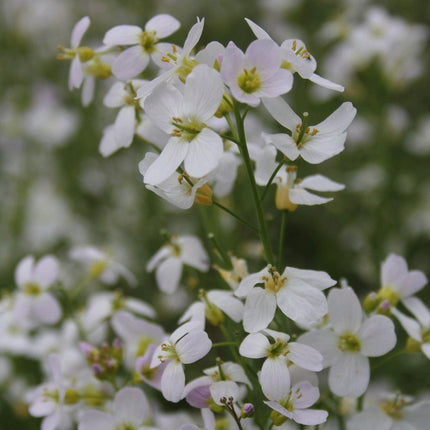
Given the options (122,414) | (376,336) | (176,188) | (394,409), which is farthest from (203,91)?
(394,409)

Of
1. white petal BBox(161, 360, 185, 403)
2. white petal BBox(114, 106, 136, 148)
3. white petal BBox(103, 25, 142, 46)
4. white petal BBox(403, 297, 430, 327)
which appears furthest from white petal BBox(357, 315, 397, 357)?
white petal BBox(103, 25, 142, 46)

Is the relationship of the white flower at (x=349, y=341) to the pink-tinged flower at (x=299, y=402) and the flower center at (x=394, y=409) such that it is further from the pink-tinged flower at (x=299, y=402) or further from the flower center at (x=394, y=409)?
the flower center at (x=394, y=409)

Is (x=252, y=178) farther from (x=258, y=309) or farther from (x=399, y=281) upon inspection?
(x=399, y=281)

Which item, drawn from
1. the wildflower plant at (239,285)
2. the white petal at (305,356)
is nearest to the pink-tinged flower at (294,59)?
the wildflower plant at (239,285)

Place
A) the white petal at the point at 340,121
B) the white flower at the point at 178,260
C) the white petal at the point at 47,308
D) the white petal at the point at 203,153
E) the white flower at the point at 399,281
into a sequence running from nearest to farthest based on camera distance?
the white petal at the point at 203,153 → the white petal at the point at 340,121 → the white flower at the point at 399,281 → the white flower at the point at 178,260 → the white petal at the point at 47,308

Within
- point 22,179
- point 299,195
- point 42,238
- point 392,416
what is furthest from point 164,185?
point 22,179

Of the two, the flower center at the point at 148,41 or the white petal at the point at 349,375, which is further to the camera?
the flower center at the point at 148,41
